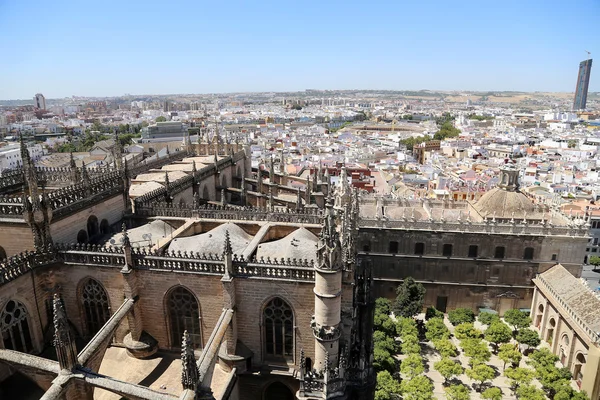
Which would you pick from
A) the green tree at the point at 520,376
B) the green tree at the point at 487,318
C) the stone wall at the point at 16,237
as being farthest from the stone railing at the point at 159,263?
the green tree at the point at 487,318

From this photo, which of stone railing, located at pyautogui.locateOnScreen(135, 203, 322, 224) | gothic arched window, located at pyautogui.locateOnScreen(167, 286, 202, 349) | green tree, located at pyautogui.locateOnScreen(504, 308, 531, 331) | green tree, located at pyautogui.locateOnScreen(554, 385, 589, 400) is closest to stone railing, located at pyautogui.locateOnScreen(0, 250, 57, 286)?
gothic arched window, located at pyautogui.locateOnScreen(167, 286, 202, 349)

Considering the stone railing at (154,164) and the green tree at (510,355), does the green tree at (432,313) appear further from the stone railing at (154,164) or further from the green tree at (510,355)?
the stone railing at (154,164)

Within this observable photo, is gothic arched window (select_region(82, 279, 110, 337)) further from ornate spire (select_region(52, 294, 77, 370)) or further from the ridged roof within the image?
the ridged roof

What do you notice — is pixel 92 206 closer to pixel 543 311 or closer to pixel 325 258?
pixel 325 258

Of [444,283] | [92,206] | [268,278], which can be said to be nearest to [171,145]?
[444,283]

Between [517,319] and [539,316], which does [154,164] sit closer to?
[517,319]

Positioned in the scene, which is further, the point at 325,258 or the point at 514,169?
the point at 514,169
